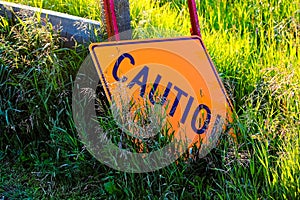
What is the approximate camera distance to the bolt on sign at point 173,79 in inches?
127

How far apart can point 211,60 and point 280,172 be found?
898 millimetres

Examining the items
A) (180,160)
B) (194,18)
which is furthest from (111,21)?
(180,160)

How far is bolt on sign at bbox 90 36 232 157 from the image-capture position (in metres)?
3.22

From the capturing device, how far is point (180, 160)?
304cm

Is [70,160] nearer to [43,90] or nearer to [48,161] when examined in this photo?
[48,161]

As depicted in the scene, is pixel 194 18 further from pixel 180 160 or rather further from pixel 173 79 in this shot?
pixel 180 160

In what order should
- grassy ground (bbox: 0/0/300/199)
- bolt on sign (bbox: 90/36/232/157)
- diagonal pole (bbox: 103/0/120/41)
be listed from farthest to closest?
diagonal pole (bbox: 103/0/120/41) → bolt on sign (bbox: 90/36/232/157) → grassy ground (bbox: 0/0/300/199)

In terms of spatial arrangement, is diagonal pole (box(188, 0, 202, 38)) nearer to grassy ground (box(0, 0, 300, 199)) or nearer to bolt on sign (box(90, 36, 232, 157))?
bolt on sign (box(90, 36, 232, 157))

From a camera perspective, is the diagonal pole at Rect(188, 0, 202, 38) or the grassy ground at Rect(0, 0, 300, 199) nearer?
the grassy ground at Rect(0, 0, 300, 199)

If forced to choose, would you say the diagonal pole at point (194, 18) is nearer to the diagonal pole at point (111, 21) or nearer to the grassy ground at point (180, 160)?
the grassy ground at point (180, 160)

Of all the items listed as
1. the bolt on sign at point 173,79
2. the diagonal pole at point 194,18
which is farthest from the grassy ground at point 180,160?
the diagonal pole at point 194,18

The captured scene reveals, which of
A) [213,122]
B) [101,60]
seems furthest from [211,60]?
[101,60]

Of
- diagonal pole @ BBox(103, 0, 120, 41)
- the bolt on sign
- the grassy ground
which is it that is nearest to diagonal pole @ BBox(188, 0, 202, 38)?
the bolt on sign

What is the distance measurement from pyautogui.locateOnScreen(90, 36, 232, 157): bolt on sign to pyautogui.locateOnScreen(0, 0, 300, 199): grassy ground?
143mm
